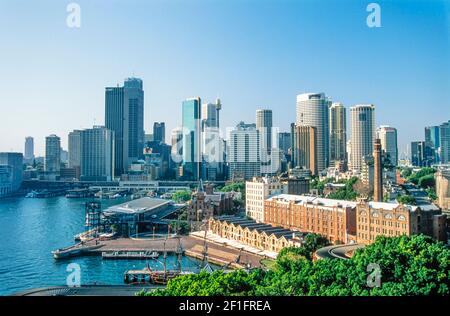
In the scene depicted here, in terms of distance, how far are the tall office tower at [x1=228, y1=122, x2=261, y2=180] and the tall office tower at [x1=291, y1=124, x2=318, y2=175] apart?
2.55m

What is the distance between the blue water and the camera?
6027 millimetres

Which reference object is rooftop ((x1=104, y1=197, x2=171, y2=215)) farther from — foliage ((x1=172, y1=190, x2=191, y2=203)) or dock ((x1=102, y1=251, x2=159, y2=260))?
dock ((x1=102, y1=251, x2=159, y2=260))

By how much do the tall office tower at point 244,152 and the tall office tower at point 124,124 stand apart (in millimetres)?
6256

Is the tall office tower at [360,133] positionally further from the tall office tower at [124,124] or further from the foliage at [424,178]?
the tall office tower at [124,124]

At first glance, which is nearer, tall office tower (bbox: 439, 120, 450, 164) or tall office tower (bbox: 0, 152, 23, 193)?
tall office tower (bbox: 439, 120, 450, 164)

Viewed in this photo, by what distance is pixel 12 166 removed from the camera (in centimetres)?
1805

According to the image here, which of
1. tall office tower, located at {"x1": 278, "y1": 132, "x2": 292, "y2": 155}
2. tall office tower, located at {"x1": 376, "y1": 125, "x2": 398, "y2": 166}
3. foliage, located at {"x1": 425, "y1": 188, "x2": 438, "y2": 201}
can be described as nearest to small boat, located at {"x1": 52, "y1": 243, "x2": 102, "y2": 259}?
foliage, located at {"x1": 425, "y1": 188, "x2": 438, "y2": 201}

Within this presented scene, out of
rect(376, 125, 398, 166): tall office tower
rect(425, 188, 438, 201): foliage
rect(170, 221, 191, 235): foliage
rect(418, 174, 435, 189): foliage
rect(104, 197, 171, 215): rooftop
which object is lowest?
rect(170, 221, 191, 235): foliage

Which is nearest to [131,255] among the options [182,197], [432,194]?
[182,197]

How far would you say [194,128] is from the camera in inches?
530

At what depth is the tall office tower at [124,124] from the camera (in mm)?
20844
